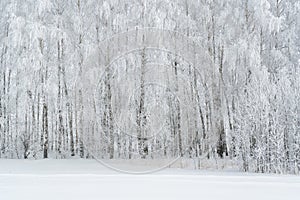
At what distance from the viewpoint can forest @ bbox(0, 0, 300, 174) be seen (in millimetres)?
8438

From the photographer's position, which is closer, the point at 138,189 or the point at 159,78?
the point at 138,189

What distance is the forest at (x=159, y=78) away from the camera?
27.7ft

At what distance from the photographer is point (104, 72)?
9.97 metres

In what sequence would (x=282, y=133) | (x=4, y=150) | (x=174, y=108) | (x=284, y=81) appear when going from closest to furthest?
(x=282, y=133), (x=284, y=81), (x=174, y=108), (x=4, y=150)

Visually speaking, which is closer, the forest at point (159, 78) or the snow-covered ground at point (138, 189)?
the snow-covered ground at point (138, 189)

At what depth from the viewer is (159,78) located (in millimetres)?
10008

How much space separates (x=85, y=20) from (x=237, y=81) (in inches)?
249

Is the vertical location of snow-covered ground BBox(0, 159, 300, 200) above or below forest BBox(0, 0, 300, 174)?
below

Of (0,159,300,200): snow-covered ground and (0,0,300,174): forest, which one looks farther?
(0,0,300,174): forest

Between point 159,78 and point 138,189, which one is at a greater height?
point 159,78

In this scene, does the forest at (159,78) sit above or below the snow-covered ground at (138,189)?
above

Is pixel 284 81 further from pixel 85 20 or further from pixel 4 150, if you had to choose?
pixel 4 150

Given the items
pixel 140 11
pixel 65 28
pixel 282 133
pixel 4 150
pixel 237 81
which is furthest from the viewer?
pixel 4 150

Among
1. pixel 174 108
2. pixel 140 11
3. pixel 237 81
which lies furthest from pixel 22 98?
pixel 237 81
